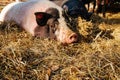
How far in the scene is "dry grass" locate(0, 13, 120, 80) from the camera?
4.24 m

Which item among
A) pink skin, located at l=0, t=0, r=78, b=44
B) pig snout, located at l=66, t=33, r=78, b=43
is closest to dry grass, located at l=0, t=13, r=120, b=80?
pig snout, located at l=66, t=33, r=78, b=43

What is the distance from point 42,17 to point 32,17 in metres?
0.60

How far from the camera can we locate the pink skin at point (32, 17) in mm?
5750

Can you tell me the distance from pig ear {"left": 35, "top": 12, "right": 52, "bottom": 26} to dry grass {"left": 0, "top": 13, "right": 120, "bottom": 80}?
18.7 inches

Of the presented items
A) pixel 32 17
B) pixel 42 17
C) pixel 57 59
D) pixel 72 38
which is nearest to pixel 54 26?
pixel 42 17

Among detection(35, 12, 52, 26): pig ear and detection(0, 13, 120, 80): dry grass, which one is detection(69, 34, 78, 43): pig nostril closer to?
detection(0, 13, 120, 80): dry grass

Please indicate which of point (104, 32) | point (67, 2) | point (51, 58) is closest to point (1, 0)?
point (67, 2)

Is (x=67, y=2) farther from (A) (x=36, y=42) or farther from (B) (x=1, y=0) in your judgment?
(B) (x=1, y=0)

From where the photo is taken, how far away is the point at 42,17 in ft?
20.0

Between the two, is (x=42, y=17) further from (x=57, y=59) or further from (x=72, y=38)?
(x=57, y=59)

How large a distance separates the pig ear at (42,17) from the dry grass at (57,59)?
0.47m

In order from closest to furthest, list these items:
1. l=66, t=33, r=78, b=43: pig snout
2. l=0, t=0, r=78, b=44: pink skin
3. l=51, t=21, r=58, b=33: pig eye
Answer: l=66, t=33, r=78, b=43: pig snout < l=0, t=0, r=78, b=44: pink skin < l=51, t=21, r=58, b=33: pig eye

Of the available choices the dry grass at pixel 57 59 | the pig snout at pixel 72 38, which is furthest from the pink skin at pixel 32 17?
the dry grass at pixel 57 59

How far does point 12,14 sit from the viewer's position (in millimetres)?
7227
